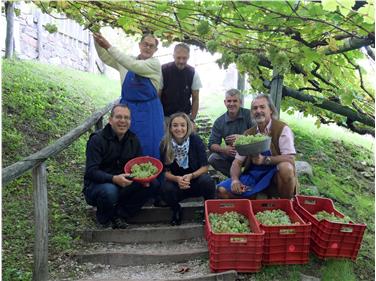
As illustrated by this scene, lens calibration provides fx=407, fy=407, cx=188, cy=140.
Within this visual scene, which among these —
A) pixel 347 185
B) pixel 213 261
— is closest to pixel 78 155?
pixel 213 261

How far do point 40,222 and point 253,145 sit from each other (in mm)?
1964

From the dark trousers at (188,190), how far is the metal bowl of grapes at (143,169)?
24 cm

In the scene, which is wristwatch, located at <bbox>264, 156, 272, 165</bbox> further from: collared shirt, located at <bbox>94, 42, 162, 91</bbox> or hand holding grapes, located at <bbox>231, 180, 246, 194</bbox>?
collared shirt, located at <bbox>94, 42, 162, 91</bbox>

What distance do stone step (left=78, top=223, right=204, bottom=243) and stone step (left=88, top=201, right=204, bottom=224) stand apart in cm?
25

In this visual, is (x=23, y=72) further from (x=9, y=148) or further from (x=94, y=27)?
(x=94, y=27)

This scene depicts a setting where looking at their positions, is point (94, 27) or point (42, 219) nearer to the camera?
point (42, 219)

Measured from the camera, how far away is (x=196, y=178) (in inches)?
168

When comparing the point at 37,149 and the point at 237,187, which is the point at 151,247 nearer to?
the point at 237,187

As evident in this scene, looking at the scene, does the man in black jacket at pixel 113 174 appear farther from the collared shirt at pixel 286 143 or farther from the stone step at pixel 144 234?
the collared shirt at pixel 286 143

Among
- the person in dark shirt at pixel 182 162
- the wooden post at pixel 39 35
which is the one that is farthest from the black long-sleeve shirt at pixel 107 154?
the wooden post at pixel 39 35

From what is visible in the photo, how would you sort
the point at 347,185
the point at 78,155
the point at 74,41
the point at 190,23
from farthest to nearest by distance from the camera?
the point at 74,41, the point at 347,185, the point at 78,155, the point at 190,23

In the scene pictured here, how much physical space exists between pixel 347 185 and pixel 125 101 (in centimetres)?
451

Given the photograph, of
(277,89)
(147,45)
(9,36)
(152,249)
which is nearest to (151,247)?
(152,249)

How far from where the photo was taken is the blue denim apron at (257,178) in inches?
160
